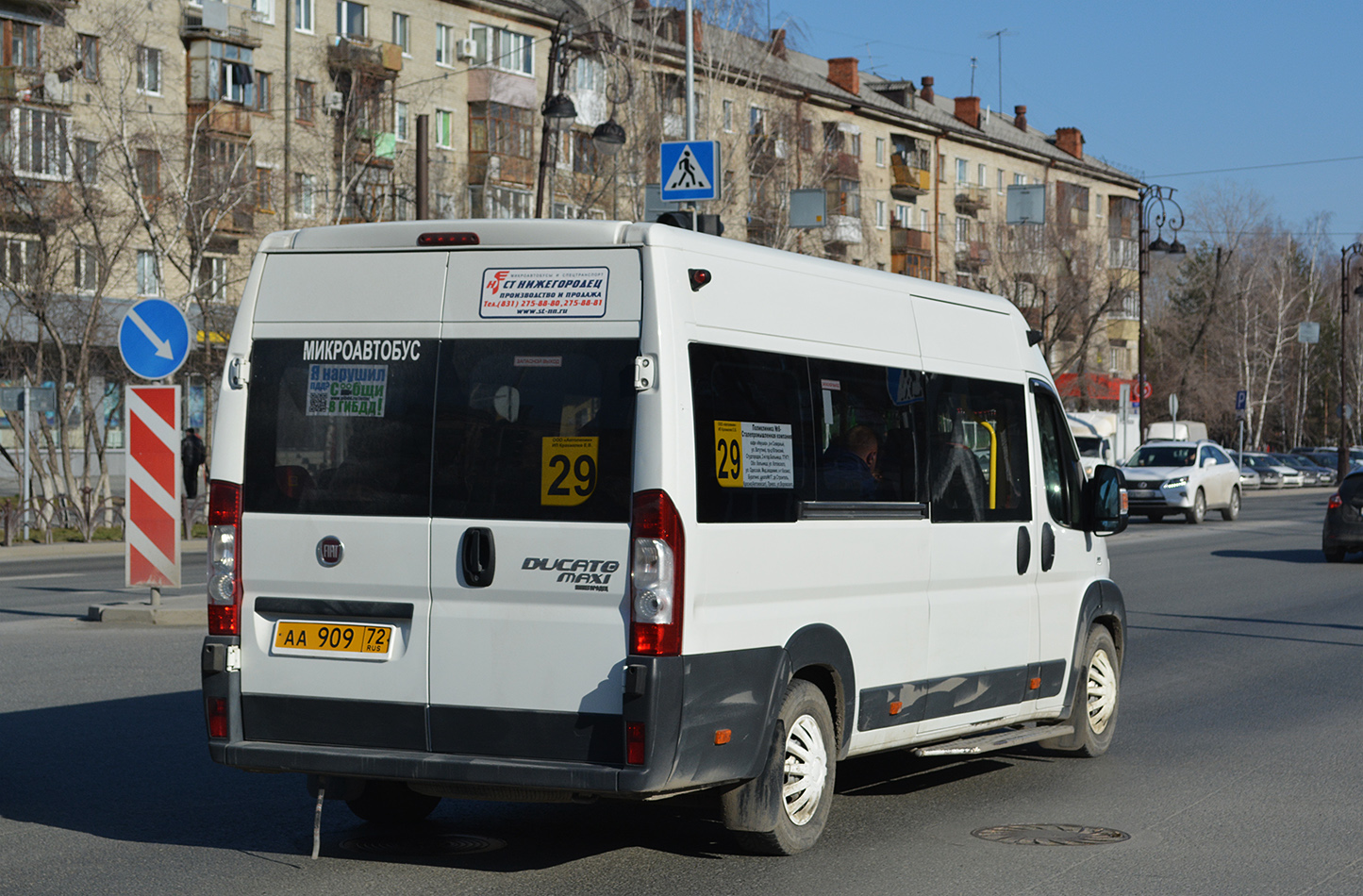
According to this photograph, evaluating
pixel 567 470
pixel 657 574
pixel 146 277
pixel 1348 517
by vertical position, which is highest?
pixel 146 277

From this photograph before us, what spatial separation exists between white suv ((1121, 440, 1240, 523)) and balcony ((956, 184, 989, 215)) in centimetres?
4708

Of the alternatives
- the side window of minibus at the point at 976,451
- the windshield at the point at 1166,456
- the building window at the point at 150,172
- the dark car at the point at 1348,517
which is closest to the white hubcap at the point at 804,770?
the side window of minibus at the point at 976,451

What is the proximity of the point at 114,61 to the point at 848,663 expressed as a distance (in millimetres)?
32533

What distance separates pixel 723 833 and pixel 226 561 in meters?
2.25

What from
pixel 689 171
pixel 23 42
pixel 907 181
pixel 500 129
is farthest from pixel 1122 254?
pixel 689 171

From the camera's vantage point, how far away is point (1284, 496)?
5909cm

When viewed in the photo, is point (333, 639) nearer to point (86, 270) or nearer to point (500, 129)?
point (86, 270)

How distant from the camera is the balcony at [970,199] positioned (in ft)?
274

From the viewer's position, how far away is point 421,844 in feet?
22.1

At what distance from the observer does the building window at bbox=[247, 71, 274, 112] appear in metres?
49.8

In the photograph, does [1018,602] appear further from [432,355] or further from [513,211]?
[513,211]

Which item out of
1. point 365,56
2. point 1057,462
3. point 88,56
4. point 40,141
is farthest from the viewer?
point 365,56

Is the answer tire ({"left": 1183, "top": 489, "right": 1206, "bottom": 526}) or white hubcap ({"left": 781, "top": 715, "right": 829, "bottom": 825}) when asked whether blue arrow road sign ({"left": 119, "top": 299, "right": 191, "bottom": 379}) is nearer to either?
white hubcap ({"left": 781, "top": 715, "right": 829, "bottom": 825})

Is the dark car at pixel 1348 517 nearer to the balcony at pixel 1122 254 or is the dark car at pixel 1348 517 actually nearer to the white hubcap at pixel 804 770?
the white hubcap at pixel 804 770
